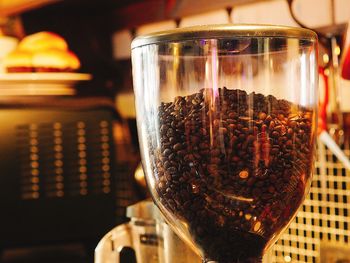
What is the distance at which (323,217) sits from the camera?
3.88ft

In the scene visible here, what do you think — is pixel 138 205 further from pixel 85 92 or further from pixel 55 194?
pixel 85 92

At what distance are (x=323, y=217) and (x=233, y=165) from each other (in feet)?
1.83

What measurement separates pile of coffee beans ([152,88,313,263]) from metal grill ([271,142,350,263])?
1.42 feet

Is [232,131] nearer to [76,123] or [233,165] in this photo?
[233,165]

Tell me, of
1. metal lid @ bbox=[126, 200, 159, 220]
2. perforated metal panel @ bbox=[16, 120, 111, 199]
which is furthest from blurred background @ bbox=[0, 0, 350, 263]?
metal lid @ bbox=[126, 200, 159, 220]

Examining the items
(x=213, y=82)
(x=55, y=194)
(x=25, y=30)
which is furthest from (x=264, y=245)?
(x=25, y=30)

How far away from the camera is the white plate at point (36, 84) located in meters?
1.63

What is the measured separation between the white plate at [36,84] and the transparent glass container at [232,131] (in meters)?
0.96

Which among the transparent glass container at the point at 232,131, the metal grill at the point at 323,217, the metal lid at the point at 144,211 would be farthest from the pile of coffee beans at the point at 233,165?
the metal grill at the point at 323,217

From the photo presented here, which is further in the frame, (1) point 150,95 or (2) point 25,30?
(2) point 25,30

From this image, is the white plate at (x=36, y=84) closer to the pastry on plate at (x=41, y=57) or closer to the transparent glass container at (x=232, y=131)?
the pastry on plate at (x=41, y=57)

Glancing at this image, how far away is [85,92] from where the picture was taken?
1735mm

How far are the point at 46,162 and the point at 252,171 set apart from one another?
3.27ft

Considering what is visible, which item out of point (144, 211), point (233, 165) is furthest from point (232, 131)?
point (144, 211)
